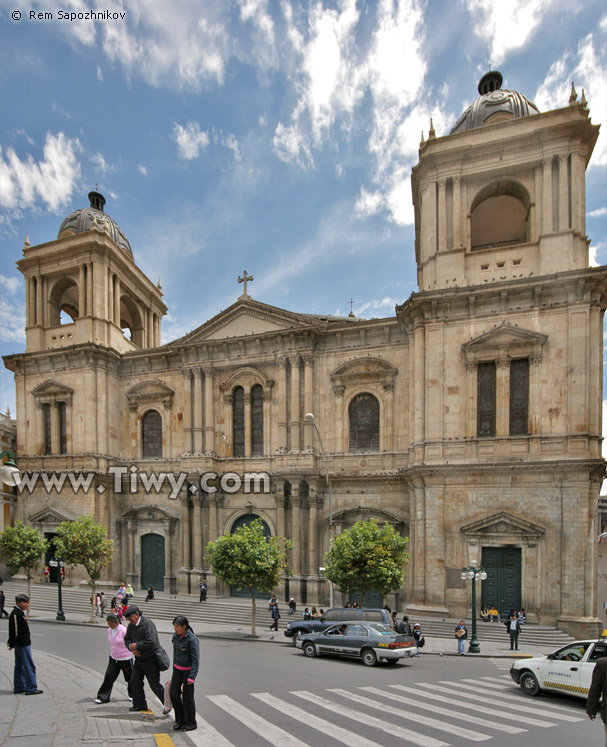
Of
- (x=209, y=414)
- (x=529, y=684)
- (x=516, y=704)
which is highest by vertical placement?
(x=209, y=414)

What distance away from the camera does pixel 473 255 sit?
26.0 m

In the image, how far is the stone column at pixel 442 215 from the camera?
26344 mm

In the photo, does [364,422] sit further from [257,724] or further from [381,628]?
[257,724]

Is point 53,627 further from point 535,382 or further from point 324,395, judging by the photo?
point 535,382

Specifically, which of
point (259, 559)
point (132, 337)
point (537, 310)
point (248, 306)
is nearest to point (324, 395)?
point (248, 306)

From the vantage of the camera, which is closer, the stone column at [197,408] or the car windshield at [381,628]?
the car windshield at [381,628]

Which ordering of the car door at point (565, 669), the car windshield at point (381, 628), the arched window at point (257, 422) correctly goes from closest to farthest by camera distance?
the car door at point (565, 669), the car windshield at point (381, 628), the arched window at point (257, 422)

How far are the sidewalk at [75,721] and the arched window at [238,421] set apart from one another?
20.7 meters

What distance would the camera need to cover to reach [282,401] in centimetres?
2952

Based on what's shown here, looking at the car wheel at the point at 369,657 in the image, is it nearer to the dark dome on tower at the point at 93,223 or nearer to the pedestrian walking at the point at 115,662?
the pedestrian walking at the point at 115,662

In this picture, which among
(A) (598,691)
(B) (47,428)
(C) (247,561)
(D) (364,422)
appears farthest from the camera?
(B) (47,428)

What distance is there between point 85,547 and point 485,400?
22126 millimetres

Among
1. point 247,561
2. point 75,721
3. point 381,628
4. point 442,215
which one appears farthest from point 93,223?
point 75,721

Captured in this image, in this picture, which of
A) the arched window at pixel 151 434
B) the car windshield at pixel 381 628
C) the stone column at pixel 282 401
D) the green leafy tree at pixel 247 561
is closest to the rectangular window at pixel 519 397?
the car windshield at pixel 381 628
